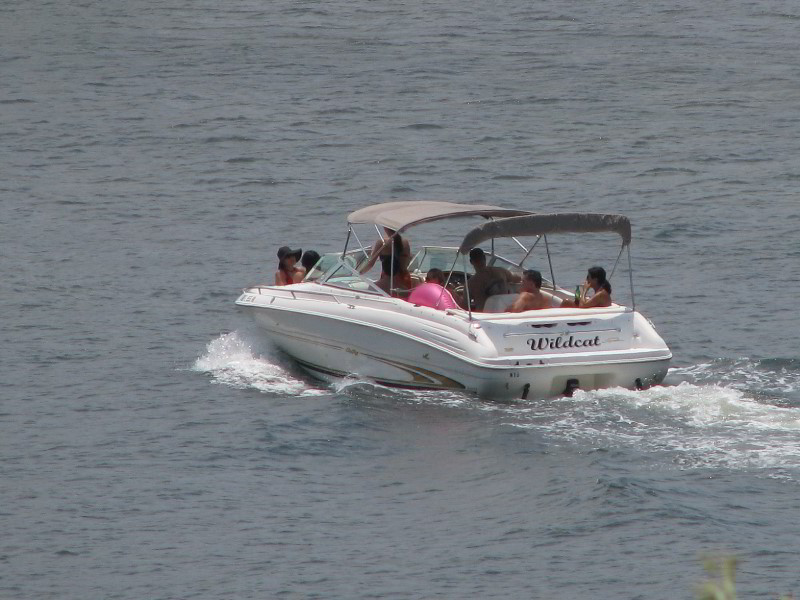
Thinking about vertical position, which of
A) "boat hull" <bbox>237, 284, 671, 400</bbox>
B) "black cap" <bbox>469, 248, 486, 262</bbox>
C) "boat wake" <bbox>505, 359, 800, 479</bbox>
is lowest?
"boat wake" <bbox>505, 359, 800, 479</bbox>

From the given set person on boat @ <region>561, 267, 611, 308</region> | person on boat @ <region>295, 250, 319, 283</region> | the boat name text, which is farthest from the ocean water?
person on boat @ <region>561, 267, 611, 308</region>

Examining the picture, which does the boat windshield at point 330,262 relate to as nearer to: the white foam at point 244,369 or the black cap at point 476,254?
the white foam at point 244,369

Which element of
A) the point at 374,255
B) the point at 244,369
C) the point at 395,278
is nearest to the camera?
the point at 395,278

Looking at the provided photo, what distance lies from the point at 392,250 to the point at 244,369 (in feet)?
9.12

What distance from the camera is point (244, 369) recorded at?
19281 mm

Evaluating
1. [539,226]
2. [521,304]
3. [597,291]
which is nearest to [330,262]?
[521,304]

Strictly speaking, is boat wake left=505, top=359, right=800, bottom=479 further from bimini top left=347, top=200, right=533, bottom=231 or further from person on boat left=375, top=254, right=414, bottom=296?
bimini top left=347, top=200, right=533, bottom=231

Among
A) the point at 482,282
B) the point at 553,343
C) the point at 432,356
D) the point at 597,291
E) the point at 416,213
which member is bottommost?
the point at 432,356

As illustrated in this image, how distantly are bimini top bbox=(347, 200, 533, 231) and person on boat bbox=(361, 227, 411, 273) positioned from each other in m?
0.21

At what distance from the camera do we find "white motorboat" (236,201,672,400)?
16344 mm

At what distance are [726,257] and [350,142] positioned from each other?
1169cm

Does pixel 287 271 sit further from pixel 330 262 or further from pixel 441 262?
pixel 441 262

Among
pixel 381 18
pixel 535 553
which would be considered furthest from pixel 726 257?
pixel 381 18

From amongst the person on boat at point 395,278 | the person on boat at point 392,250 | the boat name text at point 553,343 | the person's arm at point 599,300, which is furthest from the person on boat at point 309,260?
the boat name text at point 553,343
